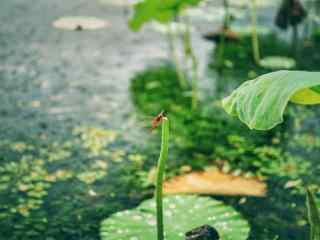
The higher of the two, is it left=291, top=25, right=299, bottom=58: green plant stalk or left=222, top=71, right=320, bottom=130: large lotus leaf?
left=222, top=71, right=320, bottom=130: large lotus leaf

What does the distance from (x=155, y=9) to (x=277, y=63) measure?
843 millimetres

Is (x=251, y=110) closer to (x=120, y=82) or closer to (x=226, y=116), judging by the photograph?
(x=226, y=116)

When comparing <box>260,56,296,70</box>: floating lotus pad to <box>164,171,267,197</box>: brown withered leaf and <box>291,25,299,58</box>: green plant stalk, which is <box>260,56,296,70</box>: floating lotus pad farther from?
<box>164,171,267,197</box>: brown withered leaf

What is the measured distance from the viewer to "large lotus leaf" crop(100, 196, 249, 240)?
165cm

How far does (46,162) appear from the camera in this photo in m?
2.18

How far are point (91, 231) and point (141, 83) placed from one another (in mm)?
1271

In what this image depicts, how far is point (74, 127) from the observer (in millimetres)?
2471

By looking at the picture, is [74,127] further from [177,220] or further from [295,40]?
[295,40]

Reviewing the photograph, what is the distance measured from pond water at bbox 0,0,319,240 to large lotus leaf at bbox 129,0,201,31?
0.41 meters

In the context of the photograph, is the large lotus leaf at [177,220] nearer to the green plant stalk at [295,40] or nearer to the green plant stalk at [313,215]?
the green plant stalk at [313,215]

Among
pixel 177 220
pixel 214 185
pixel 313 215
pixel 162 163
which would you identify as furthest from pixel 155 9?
pixel 313 215

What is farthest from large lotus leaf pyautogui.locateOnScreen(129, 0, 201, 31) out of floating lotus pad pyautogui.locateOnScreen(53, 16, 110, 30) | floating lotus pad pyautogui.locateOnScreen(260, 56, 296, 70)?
floating lotus pad pyautogui.locateOnScreen(260, 56, 296, 70)

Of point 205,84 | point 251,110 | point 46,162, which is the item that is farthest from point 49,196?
point 205,84

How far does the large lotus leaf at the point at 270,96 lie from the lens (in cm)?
118
